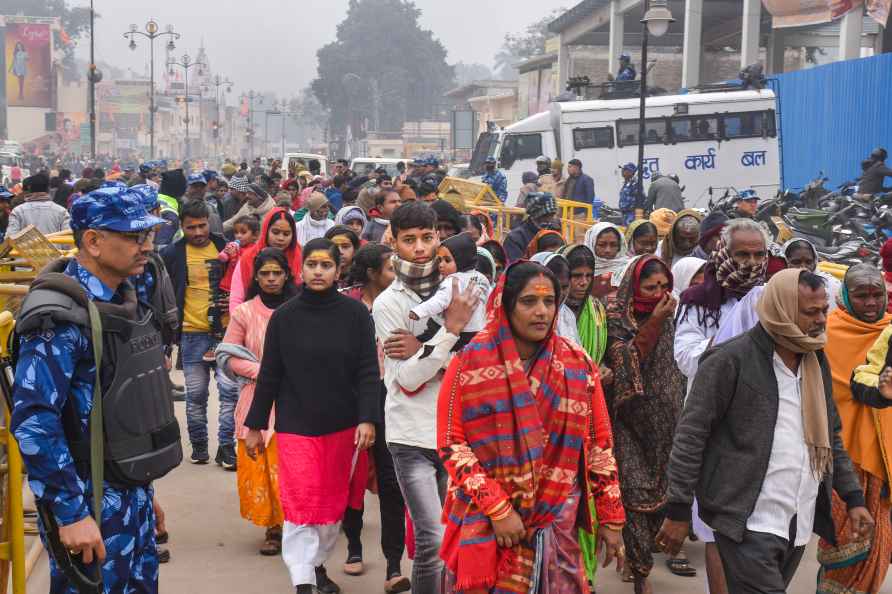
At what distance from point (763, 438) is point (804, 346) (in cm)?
34

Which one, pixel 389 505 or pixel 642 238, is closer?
pixel 389 505

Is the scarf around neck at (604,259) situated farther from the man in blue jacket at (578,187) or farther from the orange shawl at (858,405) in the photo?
the man in blue jacket at (578,187)

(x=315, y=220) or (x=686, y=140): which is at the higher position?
(x=686, y=140)

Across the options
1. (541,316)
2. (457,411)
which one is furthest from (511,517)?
(541,316)

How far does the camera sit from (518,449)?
3.49 m

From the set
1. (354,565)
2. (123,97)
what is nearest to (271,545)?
(354,565)

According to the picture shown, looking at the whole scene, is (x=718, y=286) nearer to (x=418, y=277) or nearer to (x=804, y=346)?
(x=804, y=346)

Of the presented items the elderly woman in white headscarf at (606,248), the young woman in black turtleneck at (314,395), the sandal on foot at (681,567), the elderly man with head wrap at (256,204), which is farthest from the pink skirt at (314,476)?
the elderly man with head wrap at (256,204)

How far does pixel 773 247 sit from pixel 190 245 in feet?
13.7

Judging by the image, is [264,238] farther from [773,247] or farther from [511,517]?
[511,517]

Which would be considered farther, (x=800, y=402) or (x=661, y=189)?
(x=661, y=189)

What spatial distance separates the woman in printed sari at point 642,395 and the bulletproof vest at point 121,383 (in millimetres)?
2508

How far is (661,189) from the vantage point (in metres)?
15.9

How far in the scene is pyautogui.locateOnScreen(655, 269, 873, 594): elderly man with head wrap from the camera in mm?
3869
